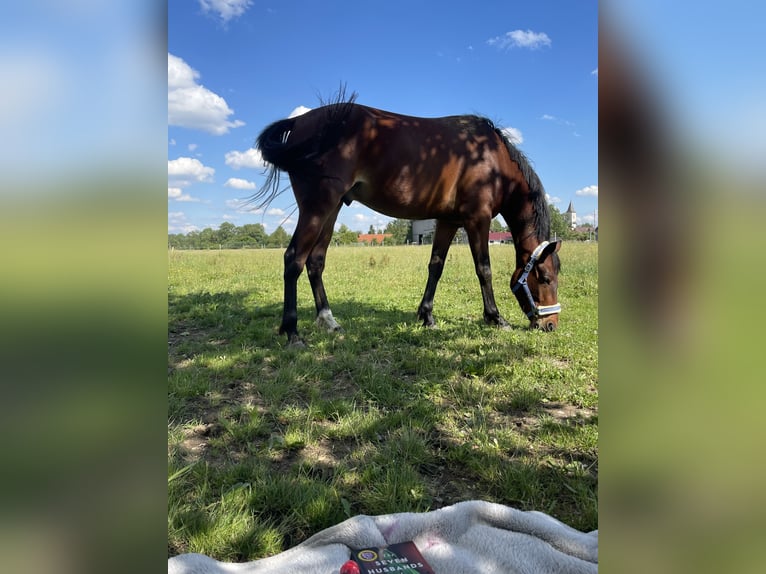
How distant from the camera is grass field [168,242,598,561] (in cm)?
184

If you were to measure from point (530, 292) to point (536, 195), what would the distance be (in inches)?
48.8

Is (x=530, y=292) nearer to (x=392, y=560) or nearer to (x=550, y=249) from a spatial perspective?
(x=550, y=249)

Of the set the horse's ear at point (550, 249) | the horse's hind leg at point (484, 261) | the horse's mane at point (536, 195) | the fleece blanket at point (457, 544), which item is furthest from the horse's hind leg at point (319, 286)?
the fleece blanket at point (457, 544)

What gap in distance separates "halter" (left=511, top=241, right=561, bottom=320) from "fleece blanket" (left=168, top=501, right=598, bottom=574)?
3690 mm

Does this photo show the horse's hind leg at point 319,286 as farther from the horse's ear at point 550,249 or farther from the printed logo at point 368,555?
the printed logo at point 368,555

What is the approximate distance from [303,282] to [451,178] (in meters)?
5.21

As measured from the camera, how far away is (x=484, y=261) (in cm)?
541

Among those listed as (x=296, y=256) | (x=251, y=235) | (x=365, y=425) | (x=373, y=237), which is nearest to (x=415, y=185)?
(x=296, y=256)

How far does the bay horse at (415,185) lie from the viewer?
174 inches

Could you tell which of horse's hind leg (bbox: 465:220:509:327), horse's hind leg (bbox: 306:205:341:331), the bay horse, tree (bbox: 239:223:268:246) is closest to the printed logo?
the bay horse

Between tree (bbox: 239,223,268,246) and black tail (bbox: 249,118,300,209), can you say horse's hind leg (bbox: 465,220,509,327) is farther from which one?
tree (bbox: 239,223,268,246)

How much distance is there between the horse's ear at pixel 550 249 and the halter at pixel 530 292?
0.04 metres
